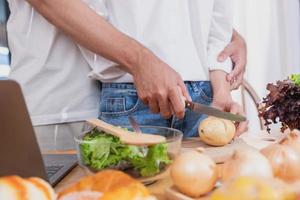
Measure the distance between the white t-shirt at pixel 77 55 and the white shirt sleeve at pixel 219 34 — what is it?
0.24ft

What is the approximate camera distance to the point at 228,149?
0.76m

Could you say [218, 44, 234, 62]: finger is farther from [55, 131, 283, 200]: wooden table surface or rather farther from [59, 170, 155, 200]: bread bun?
[59, 170, 155, 200]: bread bun

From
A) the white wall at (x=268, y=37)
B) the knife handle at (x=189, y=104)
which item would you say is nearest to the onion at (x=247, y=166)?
the knife handle at (x=189, y=104)

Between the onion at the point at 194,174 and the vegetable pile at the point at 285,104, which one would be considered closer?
the onion at the point at 194,174

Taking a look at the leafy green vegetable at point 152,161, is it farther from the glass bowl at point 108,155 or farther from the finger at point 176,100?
the finger at point 176,100

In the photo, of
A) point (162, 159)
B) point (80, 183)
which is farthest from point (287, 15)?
point (80, 183)

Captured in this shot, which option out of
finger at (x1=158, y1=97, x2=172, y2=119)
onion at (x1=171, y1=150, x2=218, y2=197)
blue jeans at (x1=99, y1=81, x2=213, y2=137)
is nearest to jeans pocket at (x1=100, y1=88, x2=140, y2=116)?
blue jeans at (x1=99, y1=81, x2=213, y2=137)

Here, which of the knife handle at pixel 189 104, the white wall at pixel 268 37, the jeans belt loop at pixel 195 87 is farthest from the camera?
the white wall at pixel 268 37

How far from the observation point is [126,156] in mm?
562

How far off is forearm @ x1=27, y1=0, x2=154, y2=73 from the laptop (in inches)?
14.9

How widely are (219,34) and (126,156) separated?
2.23ft

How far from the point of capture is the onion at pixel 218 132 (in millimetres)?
809

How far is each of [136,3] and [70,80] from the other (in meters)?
0.25

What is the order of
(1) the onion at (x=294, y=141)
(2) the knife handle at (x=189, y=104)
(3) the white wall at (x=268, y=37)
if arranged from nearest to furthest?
(1) the onion at (x=294, y=141) → (2) the knife handle at (x=189, y=104) → (3) the white wall at (x=268, y=37)
